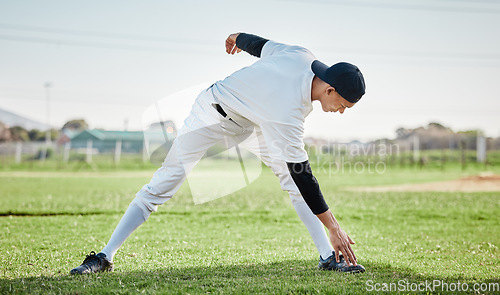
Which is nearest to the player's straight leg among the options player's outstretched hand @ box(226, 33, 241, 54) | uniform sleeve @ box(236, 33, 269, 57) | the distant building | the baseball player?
the baseball player

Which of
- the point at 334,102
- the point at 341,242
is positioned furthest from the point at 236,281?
the point at 334,102

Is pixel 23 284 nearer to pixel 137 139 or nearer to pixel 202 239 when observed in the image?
pixel 202 239

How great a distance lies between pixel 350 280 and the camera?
3521mm

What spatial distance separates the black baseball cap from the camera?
11.4ft

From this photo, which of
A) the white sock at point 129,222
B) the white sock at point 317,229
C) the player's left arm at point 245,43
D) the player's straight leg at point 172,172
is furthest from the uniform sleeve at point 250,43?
the white sock at point 129,222

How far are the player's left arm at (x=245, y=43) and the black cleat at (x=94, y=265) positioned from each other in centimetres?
230

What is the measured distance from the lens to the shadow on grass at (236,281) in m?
3.20

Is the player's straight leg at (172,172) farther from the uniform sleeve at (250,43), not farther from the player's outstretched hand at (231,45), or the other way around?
the player's outstretched hand at (231,45)

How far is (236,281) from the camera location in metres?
3.49

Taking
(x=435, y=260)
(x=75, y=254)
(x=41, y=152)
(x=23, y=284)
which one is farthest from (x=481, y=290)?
(x=41, y=152)

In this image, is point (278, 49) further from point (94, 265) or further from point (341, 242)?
point (94, 265)

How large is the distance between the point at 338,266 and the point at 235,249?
5.71 feet

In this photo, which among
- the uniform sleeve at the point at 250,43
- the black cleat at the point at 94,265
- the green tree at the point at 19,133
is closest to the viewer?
the black cleat at the point at 94,265

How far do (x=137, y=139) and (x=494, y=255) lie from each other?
5052 centimetres
